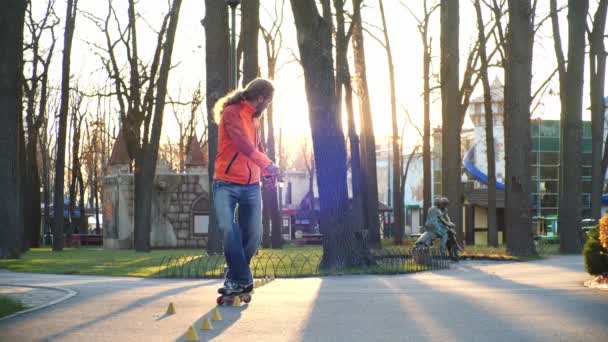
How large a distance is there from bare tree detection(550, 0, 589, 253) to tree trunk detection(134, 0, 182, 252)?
11.9m

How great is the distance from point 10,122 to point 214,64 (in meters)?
4.83

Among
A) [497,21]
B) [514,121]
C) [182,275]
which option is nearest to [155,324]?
[182,275]

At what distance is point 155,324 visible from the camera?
7.40m

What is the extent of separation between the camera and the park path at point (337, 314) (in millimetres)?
6723

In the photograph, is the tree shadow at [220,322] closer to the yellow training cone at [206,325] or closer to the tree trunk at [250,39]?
the yellow training cone at [206,325]

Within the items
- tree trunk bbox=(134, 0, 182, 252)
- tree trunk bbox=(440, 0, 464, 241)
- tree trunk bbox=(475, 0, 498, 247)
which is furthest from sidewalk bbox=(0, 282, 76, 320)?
tree trunk bbox=(475, 0, 498, 247)

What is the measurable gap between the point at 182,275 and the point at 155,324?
7.23 metres

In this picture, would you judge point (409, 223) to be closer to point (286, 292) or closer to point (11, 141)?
point (11, 141)

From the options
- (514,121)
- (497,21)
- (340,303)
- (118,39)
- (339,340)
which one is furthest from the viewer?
(118,39)

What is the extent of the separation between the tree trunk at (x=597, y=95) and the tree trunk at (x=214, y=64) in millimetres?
11564

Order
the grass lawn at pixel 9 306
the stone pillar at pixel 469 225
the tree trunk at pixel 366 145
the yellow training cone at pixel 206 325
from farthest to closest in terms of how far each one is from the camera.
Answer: the stone pillar at pixel 469 225 < the tree trunk at pixel 366 145 < the grass lawn at pixel 9 306 < the yellow training cone at pixel 206 325

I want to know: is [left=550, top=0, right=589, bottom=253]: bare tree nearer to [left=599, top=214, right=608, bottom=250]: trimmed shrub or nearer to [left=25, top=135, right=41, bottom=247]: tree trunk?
[left=599, top=214, right=608, bottom=250]: trimmed shrub

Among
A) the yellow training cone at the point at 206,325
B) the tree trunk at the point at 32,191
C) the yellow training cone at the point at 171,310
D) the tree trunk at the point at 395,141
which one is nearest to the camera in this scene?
the yellow training cone at the point at 206,325

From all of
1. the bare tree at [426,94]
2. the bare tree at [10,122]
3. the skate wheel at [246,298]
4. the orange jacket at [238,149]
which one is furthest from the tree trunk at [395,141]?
the skate wheel at [246,298]
